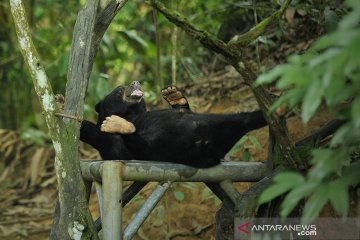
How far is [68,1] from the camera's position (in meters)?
7.84

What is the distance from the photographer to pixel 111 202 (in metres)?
3.28

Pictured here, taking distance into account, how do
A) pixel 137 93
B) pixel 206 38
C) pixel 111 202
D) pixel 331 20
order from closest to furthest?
pixel 206 38 → pixel 111 202 → pixel 331 20 → pixel 137 93

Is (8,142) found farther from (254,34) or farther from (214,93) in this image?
(254,34)

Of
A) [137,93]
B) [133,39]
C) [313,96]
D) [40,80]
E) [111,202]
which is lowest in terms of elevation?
[313,96]

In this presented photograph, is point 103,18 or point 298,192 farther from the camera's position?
point 103,18

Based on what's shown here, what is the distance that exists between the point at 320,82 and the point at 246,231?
1639mm

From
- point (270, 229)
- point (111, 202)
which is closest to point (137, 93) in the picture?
point (111, 202)

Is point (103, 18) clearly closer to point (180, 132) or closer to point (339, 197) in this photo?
point (180, 132)

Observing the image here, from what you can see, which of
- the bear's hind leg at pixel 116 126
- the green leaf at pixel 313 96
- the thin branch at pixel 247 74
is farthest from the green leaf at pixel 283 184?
the bear's hind leg at pixel 116 126

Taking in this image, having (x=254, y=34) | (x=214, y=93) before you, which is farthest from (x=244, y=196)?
(x=214, y=93)

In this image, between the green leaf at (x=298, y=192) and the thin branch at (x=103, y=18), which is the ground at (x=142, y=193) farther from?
the green leaf at (x=298, y=192)

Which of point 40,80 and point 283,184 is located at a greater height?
point 40,80

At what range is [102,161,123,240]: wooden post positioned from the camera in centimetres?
327

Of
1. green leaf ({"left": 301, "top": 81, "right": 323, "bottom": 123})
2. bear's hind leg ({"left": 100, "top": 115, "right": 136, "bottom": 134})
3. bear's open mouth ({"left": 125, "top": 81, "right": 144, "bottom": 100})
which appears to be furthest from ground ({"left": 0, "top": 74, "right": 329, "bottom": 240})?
green leaf ({"left": 301, "top": 81, "right": 323, "bottom": 123})
